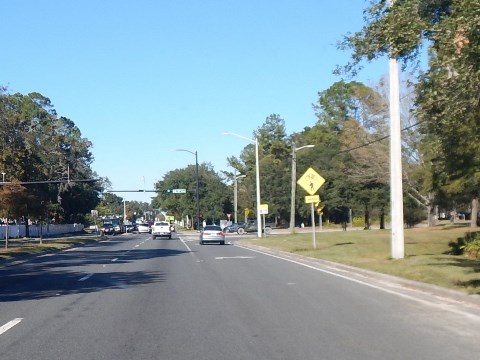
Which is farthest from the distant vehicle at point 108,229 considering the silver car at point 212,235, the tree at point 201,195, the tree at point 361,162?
the silver car at point 212,235

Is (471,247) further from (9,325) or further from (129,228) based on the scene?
(129,228)

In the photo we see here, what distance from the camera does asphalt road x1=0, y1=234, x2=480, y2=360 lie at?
9930 millimetres

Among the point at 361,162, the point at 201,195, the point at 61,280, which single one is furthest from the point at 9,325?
the point at 201,195

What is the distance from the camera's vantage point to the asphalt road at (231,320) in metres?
9.93

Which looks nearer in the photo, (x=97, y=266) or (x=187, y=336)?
(x=187, y=336)

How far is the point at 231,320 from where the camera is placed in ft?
41.9

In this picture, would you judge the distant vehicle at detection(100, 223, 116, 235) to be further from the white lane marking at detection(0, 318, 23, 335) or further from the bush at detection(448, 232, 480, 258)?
the white lane marking at detection(0, 318, 23, 335)

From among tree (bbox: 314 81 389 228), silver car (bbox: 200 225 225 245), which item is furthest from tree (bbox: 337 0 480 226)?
tree (bbox: 314 81 389 228)

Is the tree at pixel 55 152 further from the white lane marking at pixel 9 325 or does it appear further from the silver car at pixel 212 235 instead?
the white lane marking at pixel 9 325

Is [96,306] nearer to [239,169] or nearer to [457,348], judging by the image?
[457,348]

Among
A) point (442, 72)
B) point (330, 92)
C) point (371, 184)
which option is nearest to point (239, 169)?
point (330, 92)

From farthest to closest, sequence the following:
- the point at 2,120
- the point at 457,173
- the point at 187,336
A: 1. the point at 2,120
2. the point at 457,173
3. the point at 187,336

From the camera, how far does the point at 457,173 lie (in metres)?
31.5

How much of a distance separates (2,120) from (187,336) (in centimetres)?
4649
